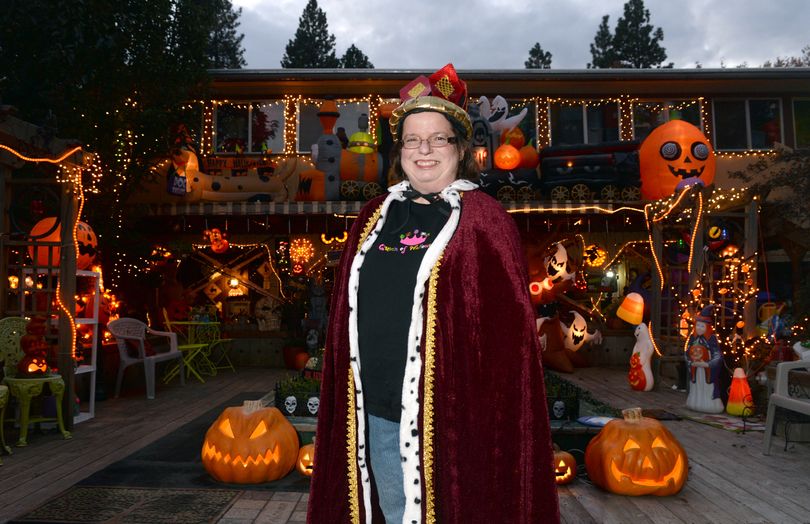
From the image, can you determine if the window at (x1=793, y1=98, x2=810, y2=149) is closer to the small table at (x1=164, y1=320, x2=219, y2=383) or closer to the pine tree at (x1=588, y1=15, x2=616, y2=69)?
the small table at (x1=164, y1=320, x2=219, y2=383)

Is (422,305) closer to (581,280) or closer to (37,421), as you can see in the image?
(37,421)

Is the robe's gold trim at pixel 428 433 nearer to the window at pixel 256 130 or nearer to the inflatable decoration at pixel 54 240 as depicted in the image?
the inflatable decoration at pixel 54 240

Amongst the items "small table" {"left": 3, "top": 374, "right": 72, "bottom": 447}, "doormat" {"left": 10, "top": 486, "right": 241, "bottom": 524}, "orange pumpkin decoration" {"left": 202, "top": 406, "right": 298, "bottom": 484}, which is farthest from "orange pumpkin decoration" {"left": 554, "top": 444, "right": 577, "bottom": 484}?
"small table" {"left": 3, "top": 374, "right": 72, "bottom": 447}

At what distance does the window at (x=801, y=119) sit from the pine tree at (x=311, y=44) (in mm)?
23109

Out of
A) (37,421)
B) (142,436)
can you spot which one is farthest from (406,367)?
(37,421)

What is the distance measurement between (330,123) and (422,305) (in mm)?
9011

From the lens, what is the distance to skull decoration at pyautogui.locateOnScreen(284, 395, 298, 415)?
508 centimetres

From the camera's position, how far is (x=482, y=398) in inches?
81.4

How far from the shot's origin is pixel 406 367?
2.09 meters

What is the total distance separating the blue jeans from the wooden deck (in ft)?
1.15

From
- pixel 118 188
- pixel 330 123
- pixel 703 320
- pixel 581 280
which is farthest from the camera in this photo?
pixel 581 280

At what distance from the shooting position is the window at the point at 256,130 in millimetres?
12375

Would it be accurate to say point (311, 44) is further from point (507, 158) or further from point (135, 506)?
point (135, 506)

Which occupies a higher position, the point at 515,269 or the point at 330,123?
the point at 330,123
